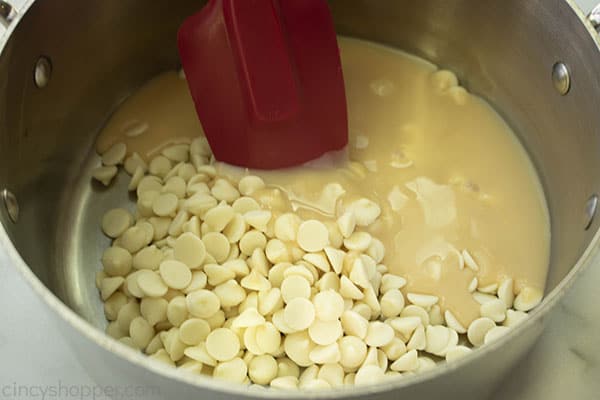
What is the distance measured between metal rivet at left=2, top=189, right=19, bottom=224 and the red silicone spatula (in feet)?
0.87

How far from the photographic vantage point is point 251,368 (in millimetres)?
816

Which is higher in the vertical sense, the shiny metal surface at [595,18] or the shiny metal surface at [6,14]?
the shiny metal surface at [595,18]

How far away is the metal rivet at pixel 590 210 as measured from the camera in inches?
32.1

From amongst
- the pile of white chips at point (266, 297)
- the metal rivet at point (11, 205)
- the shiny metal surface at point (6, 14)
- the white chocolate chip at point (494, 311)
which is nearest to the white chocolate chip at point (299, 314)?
the pile of white chips at point (266, 297)

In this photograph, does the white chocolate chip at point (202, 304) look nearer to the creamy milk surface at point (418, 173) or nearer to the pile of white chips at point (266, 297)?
the pile of white chips at point (266, 297)

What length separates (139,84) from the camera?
1080 millimetres

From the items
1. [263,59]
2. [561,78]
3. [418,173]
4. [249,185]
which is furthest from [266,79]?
[561,78]

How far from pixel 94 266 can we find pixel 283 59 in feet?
1.17

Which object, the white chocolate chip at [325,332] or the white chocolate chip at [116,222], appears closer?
the white chocolate chip at [325,332]

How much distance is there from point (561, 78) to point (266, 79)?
0.36m

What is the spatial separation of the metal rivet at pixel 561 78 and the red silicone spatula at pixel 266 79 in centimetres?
26

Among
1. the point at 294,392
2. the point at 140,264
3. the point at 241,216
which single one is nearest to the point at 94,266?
the point at 140,264

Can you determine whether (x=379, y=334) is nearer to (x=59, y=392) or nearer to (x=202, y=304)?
(x=202, y=304)

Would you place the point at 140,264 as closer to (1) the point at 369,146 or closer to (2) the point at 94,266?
(2) the point at 94,266
